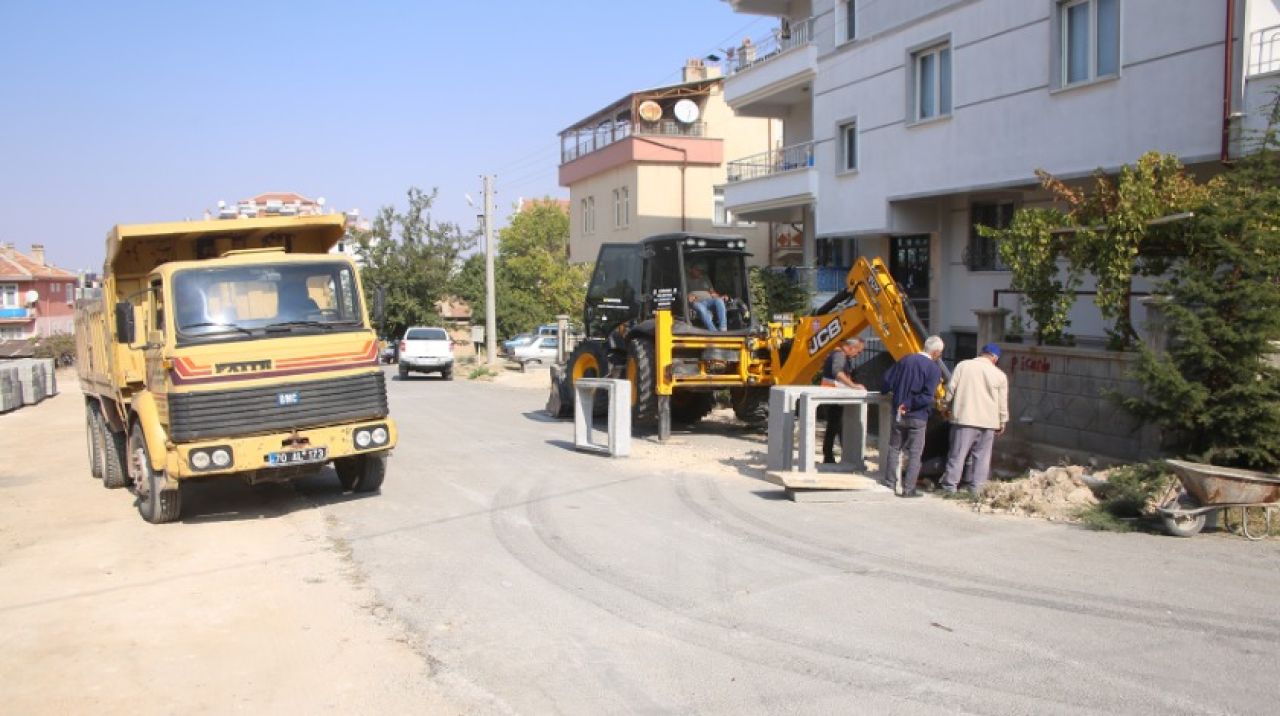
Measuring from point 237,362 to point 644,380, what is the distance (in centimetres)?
713

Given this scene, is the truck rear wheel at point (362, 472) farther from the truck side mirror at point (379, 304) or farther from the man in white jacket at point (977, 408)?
the man in white jacket at point (977, 408)

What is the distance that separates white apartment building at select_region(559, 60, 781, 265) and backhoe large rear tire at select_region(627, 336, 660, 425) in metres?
22.0

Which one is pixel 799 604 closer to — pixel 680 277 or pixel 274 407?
pixel 274 407

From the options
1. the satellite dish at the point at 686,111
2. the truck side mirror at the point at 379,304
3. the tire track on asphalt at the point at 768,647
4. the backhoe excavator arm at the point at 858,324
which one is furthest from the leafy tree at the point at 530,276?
the tire track on asphalt at the point at 768,647

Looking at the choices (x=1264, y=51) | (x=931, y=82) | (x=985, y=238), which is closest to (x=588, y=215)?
(x=931, y=82)

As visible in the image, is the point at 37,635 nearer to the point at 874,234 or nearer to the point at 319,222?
the point at 319,222

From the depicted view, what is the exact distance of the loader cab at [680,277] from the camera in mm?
16516

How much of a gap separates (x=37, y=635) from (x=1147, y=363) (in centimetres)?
957

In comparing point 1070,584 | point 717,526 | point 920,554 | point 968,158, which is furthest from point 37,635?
point 968,158

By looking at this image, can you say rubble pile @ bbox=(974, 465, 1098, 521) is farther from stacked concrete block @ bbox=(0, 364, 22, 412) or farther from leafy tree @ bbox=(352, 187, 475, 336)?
leafy tree @ bbox=(352, 187, 475, 336)

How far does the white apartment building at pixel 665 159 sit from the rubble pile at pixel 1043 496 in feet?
89.7

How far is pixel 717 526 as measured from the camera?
989 cm

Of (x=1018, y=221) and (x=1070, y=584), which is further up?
(x=1018, y=221)

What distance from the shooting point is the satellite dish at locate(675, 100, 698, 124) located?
41.3 metres
